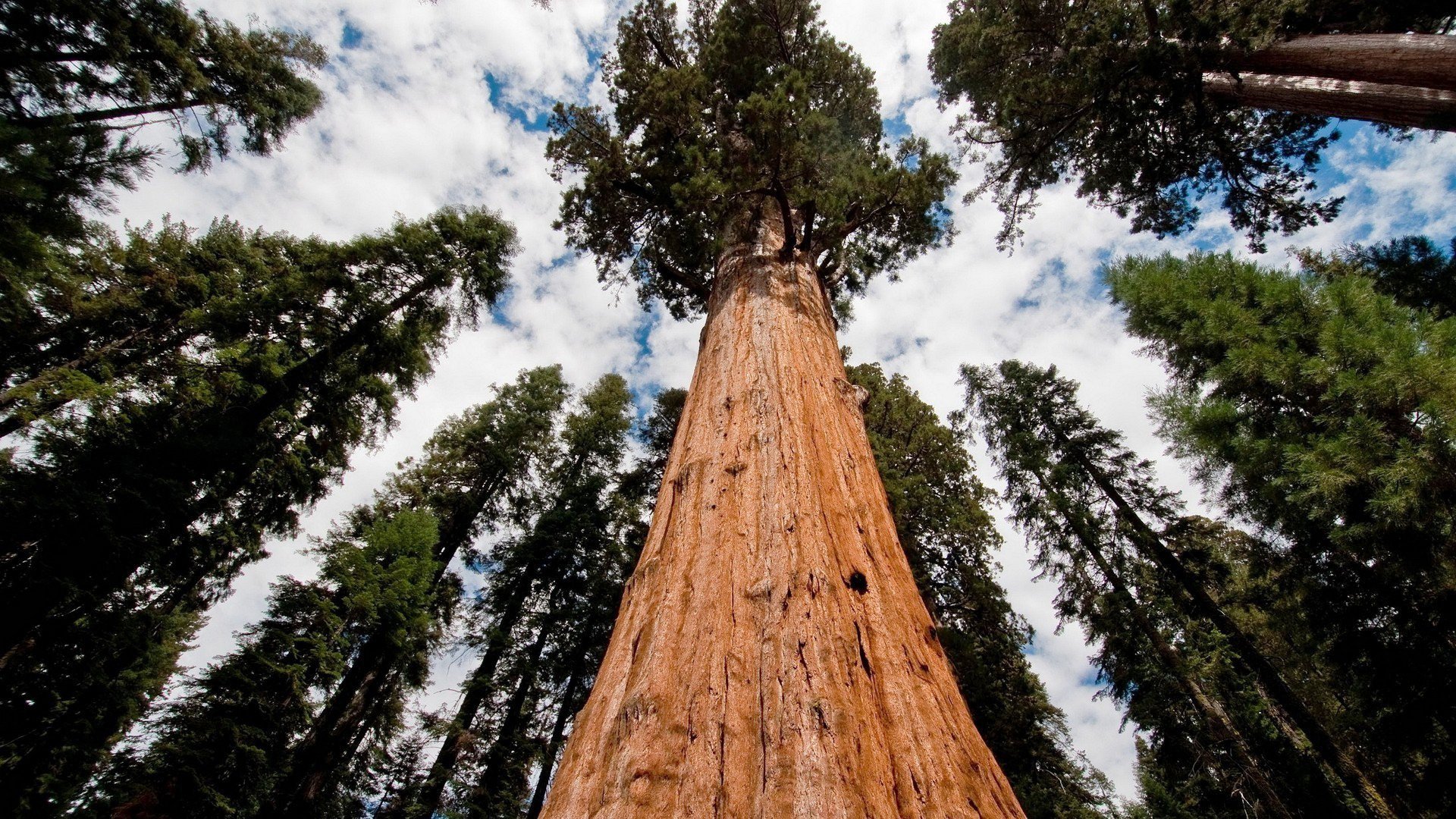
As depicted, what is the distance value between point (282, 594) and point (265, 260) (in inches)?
243

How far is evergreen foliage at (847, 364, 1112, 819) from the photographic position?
8.54 m

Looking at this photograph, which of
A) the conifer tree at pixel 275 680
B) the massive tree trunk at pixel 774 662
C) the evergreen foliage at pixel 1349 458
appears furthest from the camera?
the conifer tree at pixel 275 680

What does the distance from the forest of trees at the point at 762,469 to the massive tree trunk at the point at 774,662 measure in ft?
0.05

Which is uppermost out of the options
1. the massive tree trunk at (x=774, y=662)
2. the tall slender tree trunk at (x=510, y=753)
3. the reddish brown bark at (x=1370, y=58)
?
the reddish brown bark at (x=1370, y=58)

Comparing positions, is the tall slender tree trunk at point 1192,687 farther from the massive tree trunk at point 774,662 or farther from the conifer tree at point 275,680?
the conifer tree at point 275,680

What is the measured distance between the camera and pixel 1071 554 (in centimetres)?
1193

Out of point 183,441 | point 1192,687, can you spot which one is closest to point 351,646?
point 183,441

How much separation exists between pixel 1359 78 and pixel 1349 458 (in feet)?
13.0

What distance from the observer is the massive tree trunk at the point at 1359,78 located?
417cm

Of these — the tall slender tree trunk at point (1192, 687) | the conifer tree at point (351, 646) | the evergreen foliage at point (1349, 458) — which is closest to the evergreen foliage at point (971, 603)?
the tall slender tree trunk at point (1192, 687)

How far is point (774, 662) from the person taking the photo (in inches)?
61.0

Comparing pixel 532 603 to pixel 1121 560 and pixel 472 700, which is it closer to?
pixel 472 700

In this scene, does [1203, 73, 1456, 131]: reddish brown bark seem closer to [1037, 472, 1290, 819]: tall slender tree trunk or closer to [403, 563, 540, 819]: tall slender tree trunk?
[1037, 472, 1290, 819]: tall slender tree trunk

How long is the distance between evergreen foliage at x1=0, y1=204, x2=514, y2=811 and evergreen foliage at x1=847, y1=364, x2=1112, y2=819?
30.9 ft
